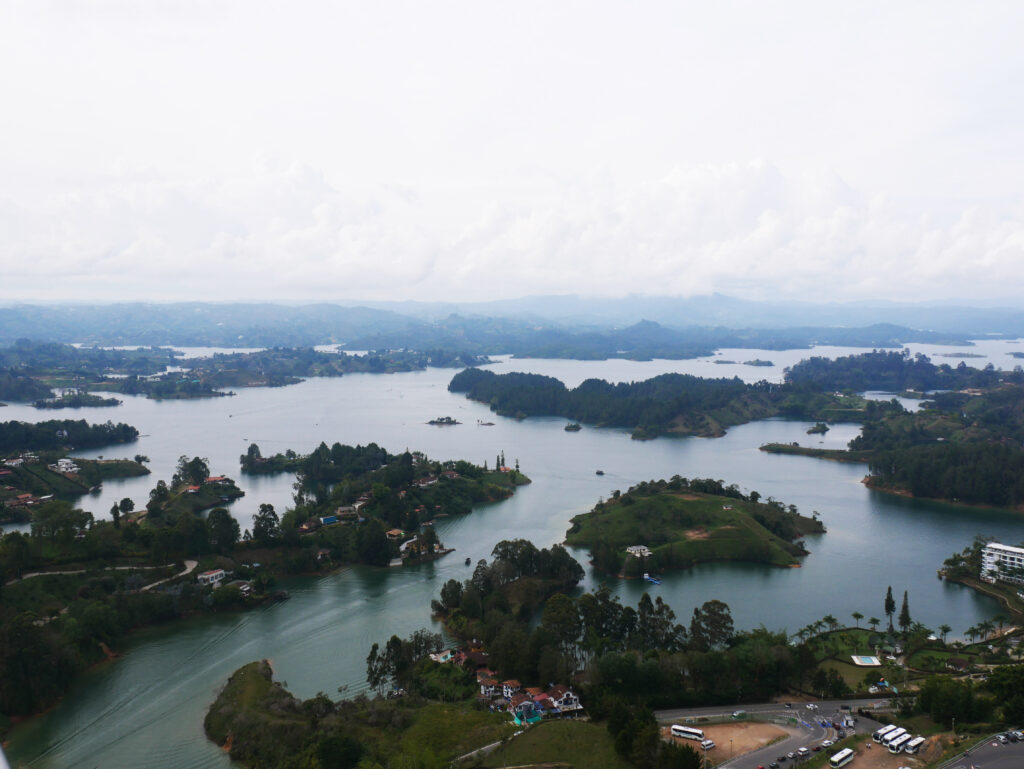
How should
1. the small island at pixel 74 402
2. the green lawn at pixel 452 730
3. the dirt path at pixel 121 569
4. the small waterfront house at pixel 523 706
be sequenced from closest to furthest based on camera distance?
the green lawn at pixel 452 730
the small waterfront house at pixel 523 706
the dirt path at pixel 121 569
the small island at pixel 74 402

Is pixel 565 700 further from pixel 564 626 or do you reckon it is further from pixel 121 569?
pixel 121 569

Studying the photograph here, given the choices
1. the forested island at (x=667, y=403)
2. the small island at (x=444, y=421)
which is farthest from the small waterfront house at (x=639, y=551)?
the small island at (x=444, y=421)

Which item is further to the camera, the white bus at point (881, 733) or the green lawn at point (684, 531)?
the green lawn at point (684, 531)

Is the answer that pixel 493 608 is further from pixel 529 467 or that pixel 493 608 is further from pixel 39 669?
pixel 529 467

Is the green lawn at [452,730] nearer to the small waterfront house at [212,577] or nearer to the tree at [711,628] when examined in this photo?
the tree at [711,628]

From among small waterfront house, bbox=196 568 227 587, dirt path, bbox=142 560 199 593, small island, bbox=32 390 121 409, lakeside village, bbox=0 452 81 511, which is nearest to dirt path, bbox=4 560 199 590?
dirt path, bbox=142 560 199 593

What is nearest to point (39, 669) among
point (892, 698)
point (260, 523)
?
point (260, 523)

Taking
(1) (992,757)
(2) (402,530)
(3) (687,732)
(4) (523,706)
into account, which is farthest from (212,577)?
(1) (992,757)
